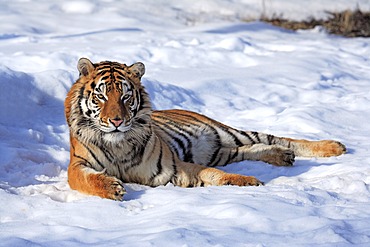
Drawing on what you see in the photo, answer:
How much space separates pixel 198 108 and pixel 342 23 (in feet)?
18.9

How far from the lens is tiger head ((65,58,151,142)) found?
454 cm

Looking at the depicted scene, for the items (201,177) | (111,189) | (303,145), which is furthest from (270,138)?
(111,189)

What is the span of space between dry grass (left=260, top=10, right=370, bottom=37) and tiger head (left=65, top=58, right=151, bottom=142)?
7559mm

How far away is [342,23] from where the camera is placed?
12.3 meters

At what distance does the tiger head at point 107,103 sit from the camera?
14.9 ft

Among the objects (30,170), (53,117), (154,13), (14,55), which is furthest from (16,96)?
(154,13)

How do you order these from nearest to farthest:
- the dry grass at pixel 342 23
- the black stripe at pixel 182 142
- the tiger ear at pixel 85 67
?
the tiger ear at pixel 85 67, the black stripe at pixel 182 142, the dry grass at pixel 342 23

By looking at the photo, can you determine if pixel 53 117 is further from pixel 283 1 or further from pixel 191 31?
pixel 283 1

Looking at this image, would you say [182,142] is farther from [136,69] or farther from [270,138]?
[136,69]

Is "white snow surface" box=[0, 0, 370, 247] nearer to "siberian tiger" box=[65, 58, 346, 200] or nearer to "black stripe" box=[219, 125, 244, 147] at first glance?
"siberian tiger" box=[65, 58, 346, 200]

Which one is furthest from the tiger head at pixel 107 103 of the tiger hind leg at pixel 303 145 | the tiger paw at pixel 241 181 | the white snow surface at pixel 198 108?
the tiger hind leg at pixel 303 145

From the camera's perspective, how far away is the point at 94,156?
4.66 m

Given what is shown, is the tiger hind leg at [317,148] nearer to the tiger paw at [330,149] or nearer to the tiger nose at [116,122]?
the tiger paw at [330,149]

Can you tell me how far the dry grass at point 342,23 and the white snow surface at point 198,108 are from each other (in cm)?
41
